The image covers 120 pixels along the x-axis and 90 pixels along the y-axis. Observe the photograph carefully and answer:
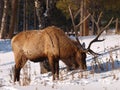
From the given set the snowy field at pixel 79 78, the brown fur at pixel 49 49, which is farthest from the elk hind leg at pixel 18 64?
the snowy field at pixel 79 78

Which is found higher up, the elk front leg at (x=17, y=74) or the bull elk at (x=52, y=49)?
the bull elk at (x=52, y=49)

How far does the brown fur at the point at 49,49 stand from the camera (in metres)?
10.6

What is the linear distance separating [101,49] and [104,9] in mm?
17293

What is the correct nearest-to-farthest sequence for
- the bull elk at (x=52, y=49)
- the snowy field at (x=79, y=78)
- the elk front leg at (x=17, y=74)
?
1. the snowy field at (x=79, y=78)
2. the bull elk at (x=52, y=49)
3. the elk front leg at (x=17, y=74)

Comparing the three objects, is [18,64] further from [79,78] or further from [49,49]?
[79,78]

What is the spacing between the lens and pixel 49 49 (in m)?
10.7

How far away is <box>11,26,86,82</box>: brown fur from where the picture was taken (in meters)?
10.6

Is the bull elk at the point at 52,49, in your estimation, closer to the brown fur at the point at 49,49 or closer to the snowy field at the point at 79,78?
the brown fur at the point at 49,49

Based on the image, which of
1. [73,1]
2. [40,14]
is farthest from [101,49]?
[73,1]

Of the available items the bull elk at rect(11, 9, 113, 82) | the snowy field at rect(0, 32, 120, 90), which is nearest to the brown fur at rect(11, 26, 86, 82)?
the bull elk at rect(11, 9, 113, 82)

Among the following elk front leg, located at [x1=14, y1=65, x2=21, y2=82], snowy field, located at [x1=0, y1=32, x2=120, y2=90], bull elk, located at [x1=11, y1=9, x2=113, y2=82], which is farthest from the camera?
elk front leg, located at [x1=14, y1=65, x2=21, y2=82]

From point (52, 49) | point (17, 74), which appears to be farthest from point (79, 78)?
point (17, 74)

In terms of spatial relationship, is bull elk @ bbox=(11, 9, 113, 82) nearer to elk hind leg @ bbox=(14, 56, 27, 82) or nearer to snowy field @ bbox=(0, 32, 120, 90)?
elk hind leg @ bbox=(14, 56, 27, 82)

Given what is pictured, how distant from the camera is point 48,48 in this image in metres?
10.7
